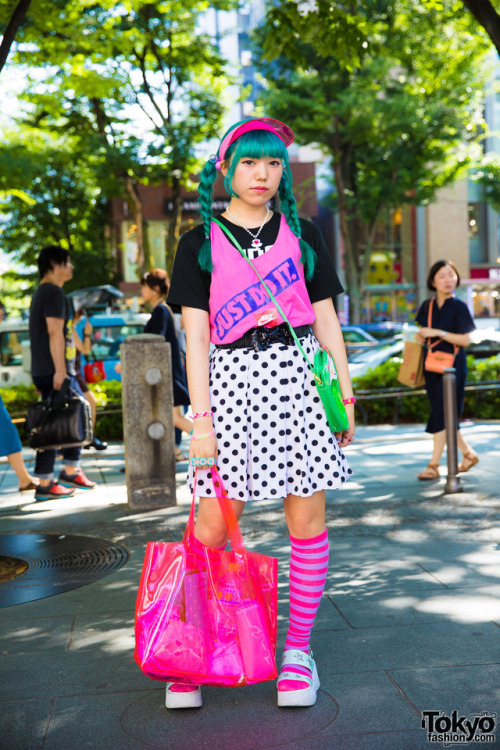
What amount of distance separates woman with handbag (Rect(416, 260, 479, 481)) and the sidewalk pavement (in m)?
0.88

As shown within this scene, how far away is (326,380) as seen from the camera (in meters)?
2.81

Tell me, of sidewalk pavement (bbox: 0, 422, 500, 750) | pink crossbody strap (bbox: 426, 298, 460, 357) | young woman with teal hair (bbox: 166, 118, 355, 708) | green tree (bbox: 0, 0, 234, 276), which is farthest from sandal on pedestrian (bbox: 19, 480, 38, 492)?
green tree (bbox: 0, 0, 234, 276)

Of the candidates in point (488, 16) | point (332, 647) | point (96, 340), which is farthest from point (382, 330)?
point (332, 647)

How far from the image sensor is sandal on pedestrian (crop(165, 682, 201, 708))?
2760 millimetres

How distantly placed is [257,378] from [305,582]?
2.45 ft

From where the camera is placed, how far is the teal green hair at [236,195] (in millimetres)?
→ 2838

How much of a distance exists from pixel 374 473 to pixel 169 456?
2.03 metres

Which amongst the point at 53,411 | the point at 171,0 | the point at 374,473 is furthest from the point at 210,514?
the point at 171,0

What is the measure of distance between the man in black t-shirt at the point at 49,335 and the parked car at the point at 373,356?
22.8ft

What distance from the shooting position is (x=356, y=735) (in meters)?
2.52

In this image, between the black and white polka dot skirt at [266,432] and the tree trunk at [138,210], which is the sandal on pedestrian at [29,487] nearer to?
the black and white polka dot skirt at [266,432]

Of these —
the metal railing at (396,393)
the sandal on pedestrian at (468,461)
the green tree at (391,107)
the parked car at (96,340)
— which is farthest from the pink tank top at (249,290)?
the green tree at (391,107)

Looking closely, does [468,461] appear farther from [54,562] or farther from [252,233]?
[252,233]

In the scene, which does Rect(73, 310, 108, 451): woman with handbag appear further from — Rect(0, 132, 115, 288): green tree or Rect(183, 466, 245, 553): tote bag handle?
Rect(0, 132, 115, 288): green tree
